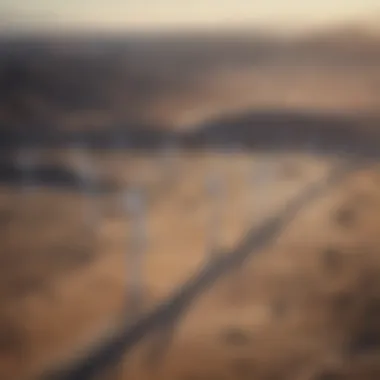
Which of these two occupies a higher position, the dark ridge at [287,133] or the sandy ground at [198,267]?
the dark ridge at [287,133]

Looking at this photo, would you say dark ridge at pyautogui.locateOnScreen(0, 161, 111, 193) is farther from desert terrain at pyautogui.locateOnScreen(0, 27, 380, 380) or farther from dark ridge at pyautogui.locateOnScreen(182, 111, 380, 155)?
dark ridge at pyautogui.locateOnScreen(182, 111, 380, 155)

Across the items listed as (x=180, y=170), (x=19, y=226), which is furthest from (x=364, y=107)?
(x=19, y=226)

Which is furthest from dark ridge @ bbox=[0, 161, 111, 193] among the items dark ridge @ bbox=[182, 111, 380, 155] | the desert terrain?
dark ridge @ bbox=[182, 111, 380, 155]

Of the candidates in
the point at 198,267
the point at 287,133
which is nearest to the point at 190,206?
the point at 198,267

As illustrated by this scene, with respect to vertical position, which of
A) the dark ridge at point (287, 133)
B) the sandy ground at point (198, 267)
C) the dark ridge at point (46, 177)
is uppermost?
the dark ridge at point (46, 177)

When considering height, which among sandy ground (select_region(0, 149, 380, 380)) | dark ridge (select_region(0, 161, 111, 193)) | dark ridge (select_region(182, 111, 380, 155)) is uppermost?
dark ridge (select_region(0, 161, 111, 193))

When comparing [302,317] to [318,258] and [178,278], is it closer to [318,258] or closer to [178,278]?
[318,258]

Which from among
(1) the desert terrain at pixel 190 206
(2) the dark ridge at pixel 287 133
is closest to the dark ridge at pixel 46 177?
(1) the desert terrain at pixel 190 206

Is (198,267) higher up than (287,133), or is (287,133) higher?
(287,133)

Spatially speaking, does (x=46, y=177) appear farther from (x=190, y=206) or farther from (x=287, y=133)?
(x=287, y=133)

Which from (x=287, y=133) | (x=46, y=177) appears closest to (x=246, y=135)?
(x=287, y=133)

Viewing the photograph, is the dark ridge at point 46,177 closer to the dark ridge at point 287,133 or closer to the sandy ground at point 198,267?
the sandy ground at point 198,267

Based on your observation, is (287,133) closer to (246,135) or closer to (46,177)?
(246,135)
